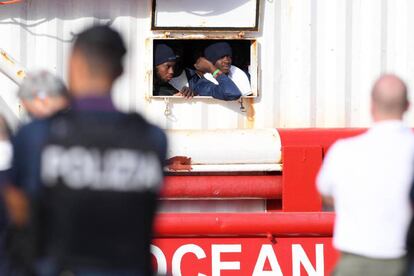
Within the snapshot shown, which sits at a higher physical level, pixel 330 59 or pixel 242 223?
pixel 330 59

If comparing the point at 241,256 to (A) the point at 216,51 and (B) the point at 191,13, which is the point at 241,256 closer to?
(A) the point at 216,51

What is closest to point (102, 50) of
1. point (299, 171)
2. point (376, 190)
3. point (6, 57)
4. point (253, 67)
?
point (376, 190)

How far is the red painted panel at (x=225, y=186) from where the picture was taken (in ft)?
20.9

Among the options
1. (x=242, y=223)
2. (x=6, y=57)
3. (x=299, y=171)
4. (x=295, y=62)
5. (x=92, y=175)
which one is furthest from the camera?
(x=295, y=62)

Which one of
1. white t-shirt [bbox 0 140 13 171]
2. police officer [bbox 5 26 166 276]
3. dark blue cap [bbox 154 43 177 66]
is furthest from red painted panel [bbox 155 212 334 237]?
police officer [bbox 5 26 166 276]

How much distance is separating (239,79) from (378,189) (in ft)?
9.28

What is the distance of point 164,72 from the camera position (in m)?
6.83

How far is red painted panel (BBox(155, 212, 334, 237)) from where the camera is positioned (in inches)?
244

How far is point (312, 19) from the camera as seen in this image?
22.2 ft

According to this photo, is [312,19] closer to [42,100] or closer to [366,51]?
[366,51]

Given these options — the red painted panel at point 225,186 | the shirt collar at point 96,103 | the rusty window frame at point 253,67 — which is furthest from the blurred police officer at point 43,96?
the rusty window frame at point 253,67

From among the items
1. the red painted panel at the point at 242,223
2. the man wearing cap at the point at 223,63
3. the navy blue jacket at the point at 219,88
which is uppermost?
the man wearing cap at the point at 223,63

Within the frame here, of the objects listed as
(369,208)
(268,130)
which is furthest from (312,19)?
(369,208)

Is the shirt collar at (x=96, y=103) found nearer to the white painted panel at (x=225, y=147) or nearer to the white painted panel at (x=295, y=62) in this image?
the white painted panel at (x=225, y=147)
